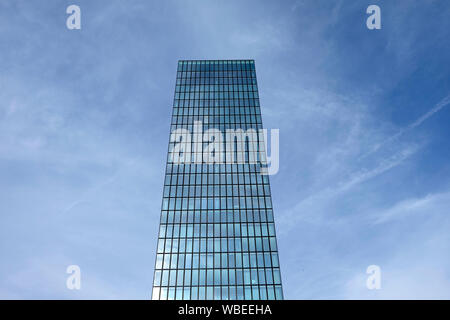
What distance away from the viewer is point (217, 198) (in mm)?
66125

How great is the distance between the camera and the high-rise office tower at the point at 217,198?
54844mm

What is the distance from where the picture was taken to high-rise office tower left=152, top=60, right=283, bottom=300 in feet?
180

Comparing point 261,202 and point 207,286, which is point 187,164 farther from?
point 207,286

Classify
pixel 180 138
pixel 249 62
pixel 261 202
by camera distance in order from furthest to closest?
1. pixel 249 62
2. pixel 180 138
3. pixel 261 202
